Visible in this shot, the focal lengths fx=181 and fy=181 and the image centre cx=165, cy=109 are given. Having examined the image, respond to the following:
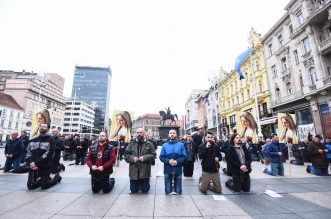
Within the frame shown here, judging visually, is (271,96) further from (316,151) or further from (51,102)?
(51,102)

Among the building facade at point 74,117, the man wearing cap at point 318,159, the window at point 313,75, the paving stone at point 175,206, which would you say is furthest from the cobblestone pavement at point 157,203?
the building facade at point 74,117

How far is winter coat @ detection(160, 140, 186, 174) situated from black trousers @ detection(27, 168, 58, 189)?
12.0 feet

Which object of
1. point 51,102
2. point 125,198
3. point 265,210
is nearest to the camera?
point 265,210

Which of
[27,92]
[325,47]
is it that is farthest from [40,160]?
[27,92]

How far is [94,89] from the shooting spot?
122m

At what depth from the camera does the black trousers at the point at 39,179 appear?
217 inches

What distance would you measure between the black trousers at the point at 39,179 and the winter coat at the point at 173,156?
3668 millimetres

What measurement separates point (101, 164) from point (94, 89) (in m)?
126

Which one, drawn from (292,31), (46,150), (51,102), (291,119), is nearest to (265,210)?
(46,150)

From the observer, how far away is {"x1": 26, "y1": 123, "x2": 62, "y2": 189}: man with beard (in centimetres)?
552

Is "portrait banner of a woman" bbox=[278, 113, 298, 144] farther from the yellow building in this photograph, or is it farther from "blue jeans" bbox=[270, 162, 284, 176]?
the yellow building

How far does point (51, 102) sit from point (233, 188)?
244 feet

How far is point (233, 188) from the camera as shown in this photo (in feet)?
18.7

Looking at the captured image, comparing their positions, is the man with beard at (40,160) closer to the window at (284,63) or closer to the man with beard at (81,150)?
the man with beard at (81,150)
